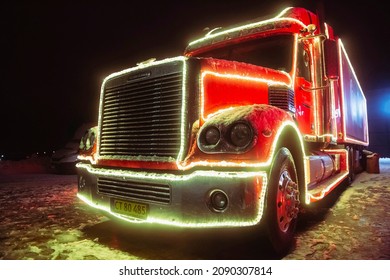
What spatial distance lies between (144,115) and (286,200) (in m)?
1.73

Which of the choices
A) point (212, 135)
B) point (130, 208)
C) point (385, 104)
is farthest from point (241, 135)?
point (385, 104)

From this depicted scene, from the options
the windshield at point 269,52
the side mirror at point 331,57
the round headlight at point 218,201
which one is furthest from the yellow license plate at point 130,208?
the side mirror at point 331,57

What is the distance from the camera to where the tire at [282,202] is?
2.73 m

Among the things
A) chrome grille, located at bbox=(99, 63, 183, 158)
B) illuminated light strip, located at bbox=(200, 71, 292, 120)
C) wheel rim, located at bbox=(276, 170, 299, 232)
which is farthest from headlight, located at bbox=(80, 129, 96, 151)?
wheel rim, located at bbox=(276, 170, 299, 232)

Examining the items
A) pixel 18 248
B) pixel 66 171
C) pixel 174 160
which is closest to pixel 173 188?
pixel 174 160

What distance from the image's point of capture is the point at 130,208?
301 cm

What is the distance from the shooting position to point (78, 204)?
17.9ft

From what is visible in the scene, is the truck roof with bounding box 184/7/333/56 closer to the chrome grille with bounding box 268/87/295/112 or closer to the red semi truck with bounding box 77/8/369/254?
the red semi truck with bounding box 77/8/369/254

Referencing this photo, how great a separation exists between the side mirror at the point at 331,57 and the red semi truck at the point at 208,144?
0.05ft

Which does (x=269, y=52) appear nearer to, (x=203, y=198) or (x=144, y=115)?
(x=144, y=115)

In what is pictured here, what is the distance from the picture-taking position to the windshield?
4.44 meters

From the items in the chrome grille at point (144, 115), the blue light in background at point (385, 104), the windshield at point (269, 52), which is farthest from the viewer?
the blue light in background at point (385, 104)

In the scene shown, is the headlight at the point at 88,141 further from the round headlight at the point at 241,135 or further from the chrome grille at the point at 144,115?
the round headlight at the point at 241,135

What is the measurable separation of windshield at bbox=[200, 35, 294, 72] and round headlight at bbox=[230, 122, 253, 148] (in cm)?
211
